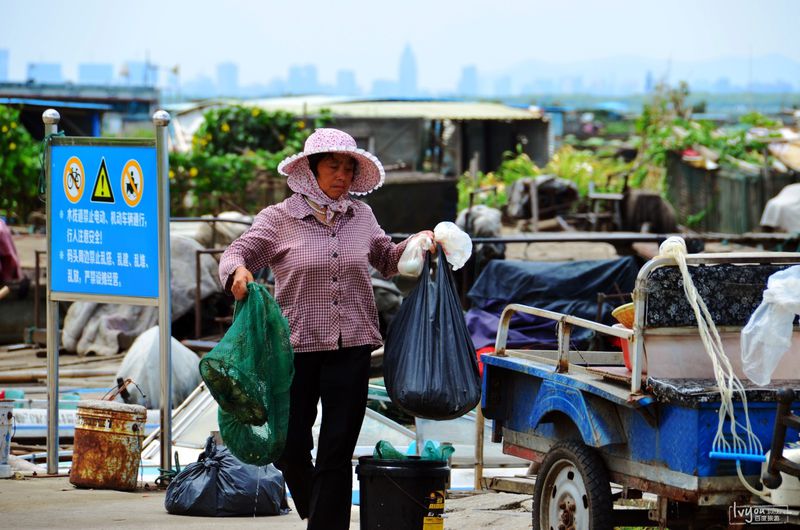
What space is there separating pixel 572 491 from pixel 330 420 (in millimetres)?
1073

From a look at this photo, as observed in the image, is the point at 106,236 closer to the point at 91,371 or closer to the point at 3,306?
the point at 91,371

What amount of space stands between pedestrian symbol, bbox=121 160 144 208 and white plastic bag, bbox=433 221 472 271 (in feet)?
8.35

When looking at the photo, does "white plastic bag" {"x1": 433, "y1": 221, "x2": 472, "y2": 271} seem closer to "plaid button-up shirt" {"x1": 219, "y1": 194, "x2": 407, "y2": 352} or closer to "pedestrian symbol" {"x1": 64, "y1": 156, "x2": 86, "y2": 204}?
"plaid button-up shirt" {"x1": 219, "y1": 194, "x2": 407, "y2": 352}

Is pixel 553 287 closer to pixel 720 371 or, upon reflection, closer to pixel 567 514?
pixel 567 514

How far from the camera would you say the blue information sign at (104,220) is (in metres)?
7.29

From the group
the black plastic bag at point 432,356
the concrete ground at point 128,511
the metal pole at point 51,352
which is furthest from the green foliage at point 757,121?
the black plastic bag at point 432,356

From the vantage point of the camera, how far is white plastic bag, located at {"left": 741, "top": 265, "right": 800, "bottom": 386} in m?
4.70

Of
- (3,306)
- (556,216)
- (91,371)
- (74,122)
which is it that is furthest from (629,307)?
(74,122)

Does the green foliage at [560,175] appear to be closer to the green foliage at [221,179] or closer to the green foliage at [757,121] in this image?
the green foliage at [757,121]

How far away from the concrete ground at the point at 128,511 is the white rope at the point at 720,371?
1.86 meters

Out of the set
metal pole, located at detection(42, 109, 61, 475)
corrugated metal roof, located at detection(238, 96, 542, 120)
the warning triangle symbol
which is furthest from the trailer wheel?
corrugated metal roof, located at detection(238, 96, 542, 120)

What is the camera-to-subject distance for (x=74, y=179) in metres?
7.57

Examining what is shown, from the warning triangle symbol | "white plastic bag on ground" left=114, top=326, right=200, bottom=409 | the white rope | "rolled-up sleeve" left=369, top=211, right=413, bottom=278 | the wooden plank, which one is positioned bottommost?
"white plastic bag on ground" left=114, top=326, right=200, bottom=409

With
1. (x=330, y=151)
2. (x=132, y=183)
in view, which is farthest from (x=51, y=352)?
(x=330, y=151)
